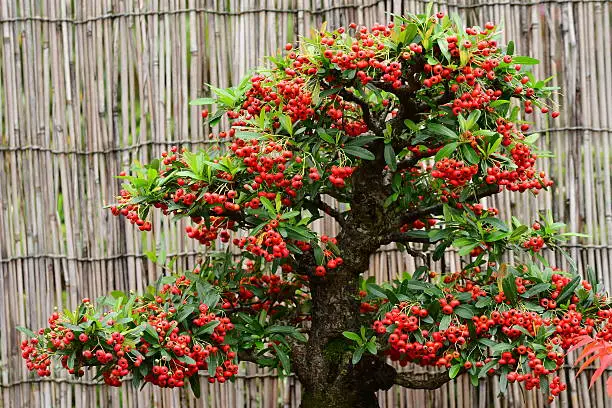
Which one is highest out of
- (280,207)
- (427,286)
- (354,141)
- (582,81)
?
(582,81)

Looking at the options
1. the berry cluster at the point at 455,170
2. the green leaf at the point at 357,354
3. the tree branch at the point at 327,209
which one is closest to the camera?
the berry cluster at the point at 455,170

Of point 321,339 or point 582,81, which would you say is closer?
point 321,339

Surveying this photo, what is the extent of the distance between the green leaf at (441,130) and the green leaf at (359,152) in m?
0.15

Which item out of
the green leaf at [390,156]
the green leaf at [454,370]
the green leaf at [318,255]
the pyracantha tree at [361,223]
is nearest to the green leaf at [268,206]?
the pyracantha tree at [361,223]

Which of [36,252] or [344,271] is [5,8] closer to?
[36,252]

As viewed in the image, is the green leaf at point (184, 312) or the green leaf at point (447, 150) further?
the green leaf at point (184, 312)

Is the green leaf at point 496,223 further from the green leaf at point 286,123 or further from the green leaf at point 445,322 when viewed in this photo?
the green leaf at point 286,123

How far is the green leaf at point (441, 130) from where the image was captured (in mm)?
2229

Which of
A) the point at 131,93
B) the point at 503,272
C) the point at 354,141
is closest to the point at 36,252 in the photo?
the point at 131,93

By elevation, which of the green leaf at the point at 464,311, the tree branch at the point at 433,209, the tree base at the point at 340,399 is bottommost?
the tree base at the point at 340,399

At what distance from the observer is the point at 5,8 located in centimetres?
331

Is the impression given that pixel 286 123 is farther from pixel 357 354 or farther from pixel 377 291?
pixel 357 354

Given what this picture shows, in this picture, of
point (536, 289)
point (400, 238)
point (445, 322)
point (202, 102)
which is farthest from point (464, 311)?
point (202, 102)

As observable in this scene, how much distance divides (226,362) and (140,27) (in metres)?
1.36
